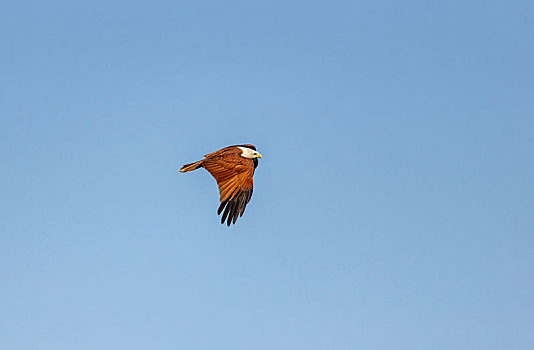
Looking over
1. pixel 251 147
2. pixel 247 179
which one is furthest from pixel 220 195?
pixel 251 147

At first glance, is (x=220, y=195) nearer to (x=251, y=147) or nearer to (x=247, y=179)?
(x=247, y=179)

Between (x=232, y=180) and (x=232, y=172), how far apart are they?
0.59 meters

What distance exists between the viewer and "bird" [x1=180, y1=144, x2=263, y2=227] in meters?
42.5

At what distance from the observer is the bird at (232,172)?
42.5m

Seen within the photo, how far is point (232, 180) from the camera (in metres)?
43.6

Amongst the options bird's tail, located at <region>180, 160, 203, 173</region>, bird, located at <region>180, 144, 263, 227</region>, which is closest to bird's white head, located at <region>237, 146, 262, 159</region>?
bird, located at <region>180, 144, 263, 227</region>

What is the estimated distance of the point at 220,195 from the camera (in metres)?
42.9

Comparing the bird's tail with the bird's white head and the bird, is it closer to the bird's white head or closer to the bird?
the bird

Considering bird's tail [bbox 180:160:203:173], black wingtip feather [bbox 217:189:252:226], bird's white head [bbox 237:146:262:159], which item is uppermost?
bird's white head [bbox 237:146:262:159]

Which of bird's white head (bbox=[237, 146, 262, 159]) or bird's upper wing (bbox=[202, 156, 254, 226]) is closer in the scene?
bird's upper wing (bbox=[202, 156, 254, 226])

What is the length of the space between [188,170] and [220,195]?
3.09 metres

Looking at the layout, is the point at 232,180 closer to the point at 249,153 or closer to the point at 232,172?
the point at 232,172

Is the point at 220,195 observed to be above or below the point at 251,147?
below

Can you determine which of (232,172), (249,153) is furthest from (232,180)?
(249,153)
